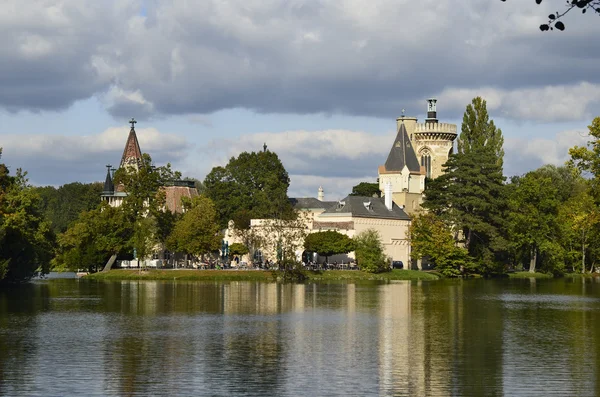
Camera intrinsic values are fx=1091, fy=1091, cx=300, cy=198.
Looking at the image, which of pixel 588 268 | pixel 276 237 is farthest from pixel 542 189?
pixel 276 237

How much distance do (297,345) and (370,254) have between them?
2285 inches

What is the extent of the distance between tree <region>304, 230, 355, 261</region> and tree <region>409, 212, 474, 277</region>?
22.1 feet

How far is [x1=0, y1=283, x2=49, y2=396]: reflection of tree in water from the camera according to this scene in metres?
28.1

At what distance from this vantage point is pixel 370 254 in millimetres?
94125

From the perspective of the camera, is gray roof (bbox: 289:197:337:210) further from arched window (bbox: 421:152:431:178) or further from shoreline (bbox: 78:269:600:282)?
shoreline (bbox: 78:269:600:282)

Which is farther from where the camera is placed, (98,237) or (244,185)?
(244,185)

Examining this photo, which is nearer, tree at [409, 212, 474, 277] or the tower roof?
tree at [409, 212, 474, 277]

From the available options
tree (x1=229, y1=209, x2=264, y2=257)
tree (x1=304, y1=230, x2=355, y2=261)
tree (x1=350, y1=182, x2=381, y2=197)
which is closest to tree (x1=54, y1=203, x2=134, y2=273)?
tree (x1=229, y1=209, x2=264, y2=257)

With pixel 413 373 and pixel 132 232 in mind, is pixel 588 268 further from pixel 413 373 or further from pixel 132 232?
pixel 413 373

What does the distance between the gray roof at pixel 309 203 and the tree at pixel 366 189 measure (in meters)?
13.4

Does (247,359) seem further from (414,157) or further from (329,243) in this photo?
(414,157)

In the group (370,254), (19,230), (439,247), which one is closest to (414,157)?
(439,247)

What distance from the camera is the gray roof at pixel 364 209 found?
104938mm

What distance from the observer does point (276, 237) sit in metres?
93.2
